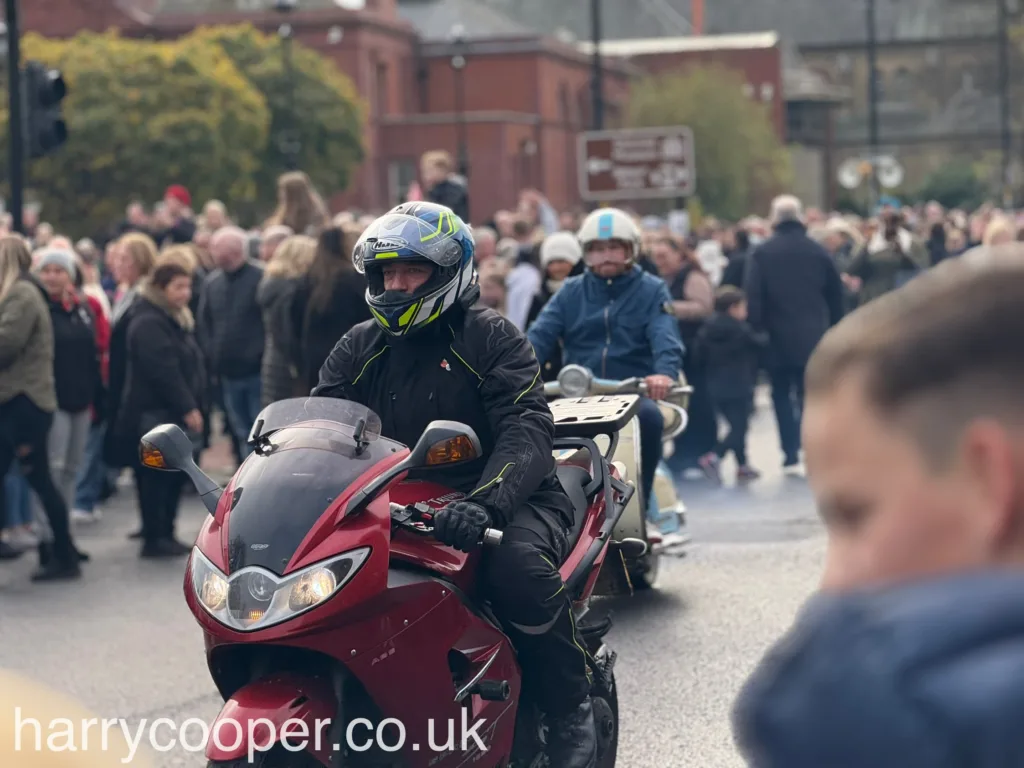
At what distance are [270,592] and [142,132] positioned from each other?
5403cm

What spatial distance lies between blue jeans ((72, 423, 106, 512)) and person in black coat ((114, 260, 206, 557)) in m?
1.67

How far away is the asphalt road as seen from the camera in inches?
264

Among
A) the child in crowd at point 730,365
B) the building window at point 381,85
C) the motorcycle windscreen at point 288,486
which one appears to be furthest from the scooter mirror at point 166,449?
the building window at point 381,85

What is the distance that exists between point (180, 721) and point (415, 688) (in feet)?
8.88

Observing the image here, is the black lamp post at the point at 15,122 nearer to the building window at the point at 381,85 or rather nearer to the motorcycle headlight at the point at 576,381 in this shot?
the motorcycle headlight at the point at 576,381

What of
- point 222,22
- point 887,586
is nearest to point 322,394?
point 887,586

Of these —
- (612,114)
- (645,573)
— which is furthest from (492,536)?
(612,114)

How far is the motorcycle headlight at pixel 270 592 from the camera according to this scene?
4.13 metres

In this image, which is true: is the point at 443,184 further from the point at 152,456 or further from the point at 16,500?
the point at 152,456

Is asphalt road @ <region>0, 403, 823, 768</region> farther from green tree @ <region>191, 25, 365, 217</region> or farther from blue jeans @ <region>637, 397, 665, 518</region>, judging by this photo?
green tree @ <region>191, 25, 365, 217</region>

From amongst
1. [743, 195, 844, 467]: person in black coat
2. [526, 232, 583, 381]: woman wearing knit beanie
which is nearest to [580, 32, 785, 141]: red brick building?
[743, 195, 844, 467]: person in black coat

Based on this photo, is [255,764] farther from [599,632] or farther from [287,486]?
[599,632]

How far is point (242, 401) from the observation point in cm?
1309

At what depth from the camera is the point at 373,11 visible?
8144cm
